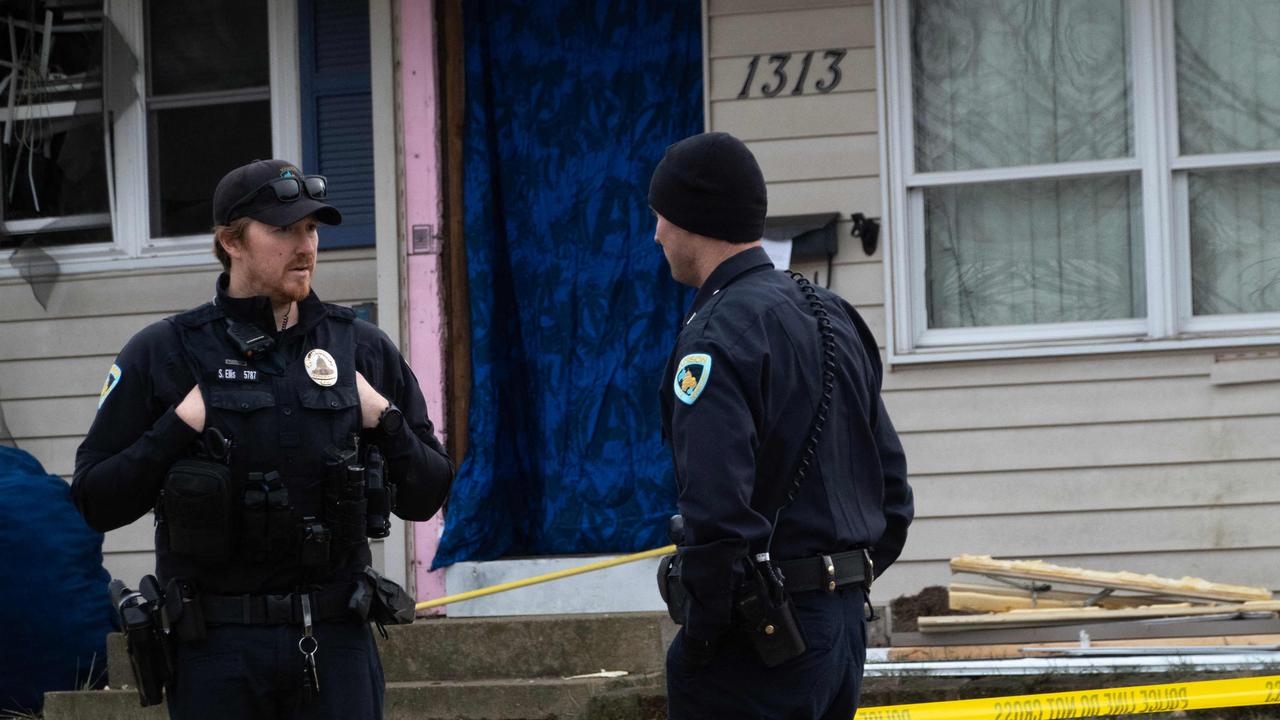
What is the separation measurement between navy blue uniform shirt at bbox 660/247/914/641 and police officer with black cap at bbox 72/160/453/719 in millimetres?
815

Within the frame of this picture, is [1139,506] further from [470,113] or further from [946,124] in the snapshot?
[470,113]

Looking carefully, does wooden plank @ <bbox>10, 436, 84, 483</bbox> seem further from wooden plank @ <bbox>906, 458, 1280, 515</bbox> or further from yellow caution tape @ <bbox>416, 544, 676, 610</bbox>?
wooden plank @ <bbox>906, 458, 1280, 515</bbox>

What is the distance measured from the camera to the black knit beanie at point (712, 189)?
361 centimetres

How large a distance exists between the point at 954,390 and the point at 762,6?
1.94 metres

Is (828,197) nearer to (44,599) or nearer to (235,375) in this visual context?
(235,375)

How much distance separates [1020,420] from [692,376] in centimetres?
381

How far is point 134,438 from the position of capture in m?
3.76

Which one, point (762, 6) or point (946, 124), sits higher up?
point (762, 6)

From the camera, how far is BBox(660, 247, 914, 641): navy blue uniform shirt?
329 centimetres

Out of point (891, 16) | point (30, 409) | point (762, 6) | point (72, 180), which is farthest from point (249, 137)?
point (891, 16)

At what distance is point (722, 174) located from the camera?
3.60 meters

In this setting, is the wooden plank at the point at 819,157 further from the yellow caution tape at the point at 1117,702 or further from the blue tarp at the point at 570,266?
the yellow caution tape at the point at 1117,702

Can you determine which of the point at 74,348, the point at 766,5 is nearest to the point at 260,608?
the point at 766,5

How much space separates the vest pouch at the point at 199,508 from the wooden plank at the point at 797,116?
3944 millimetres
